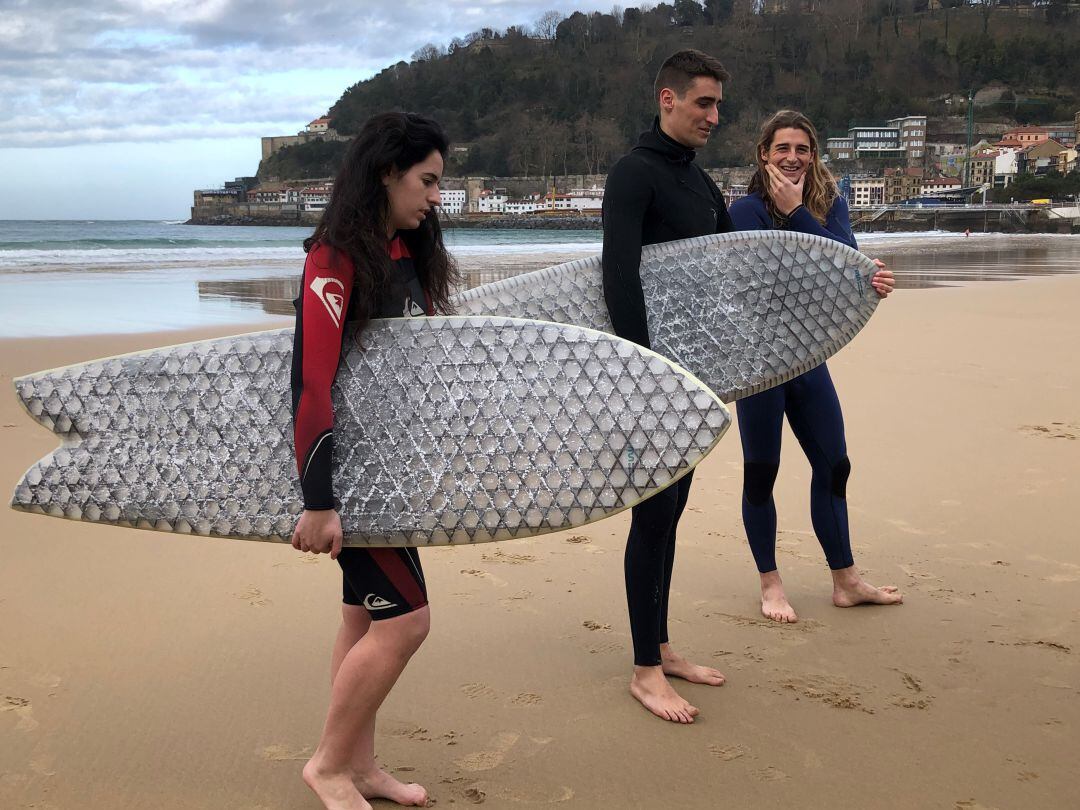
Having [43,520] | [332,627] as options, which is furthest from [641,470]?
[43,520]

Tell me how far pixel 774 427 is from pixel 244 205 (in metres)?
105

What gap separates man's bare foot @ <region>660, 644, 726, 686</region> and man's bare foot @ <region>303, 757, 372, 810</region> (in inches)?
37.3

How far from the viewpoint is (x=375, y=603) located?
75.7 inches

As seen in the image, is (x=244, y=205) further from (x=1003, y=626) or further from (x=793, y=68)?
(x=1003, y=626)

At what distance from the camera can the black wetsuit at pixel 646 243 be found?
2453mm

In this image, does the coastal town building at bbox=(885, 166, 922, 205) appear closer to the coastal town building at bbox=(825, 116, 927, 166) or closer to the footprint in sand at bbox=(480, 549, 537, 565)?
the coastal town building at bbox=(825, 116, 927, 166)

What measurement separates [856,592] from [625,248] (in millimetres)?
1520

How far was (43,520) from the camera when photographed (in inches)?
151

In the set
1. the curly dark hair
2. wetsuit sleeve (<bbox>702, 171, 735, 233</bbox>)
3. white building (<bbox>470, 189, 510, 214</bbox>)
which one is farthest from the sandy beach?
white building (<bbox>470, 189, 510, 214</bbox>)

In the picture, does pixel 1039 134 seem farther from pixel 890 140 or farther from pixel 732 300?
pixel 732 300

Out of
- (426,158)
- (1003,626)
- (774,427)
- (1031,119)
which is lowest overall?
(1003,626)

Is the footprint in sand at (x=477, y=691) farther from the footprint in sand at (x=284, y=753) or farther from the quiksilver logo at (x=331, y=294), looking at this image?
the quiksilver logo at (x=331, y=294)

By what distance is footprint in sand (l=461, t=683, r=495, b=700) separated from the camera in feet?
8.46

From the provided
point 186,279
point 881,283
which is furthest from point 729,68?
point 881,283
